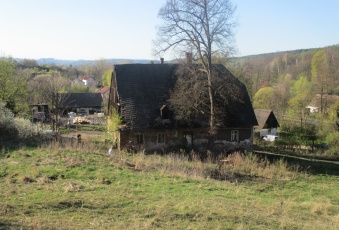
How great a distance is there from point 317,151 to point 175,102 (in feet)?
57.8

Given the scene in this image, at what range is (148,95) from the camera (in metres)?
27.6

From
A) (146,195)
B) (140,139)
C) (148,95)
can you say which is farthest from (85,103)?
(146,195)

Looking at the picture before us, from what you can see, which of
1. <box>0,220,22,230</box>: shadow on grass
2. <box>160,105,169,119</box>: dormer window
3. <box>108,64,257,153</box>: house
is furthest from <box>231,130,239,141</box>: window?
<box>0,220,22,230</box>: shadow on grass

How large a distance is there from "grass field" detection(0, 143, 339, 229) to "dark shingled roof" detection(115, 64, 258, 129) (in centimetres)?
774

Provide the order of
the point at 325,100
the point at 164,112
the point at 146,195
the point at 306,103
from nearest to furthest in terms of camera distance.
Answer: the point at 146,195 < the point at 164,112 < the point at 325,100 < the point at 306,103

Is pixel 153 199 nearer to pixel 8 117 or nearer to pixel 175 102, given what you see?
pixel 175 102

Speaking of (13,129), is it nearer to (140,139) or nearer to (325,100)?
(140,139)

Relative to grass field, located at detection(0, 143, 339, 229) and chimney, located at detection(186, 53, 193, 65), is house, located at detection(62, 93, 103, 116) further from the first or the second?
grass field, located at detection(0, 143, 339, 229)

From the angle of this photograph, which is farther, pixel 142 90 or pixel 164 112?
pixel 142 90

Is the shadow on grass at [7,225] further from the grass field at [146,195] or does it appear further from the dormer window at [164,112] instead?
the dormer window at [164,112]

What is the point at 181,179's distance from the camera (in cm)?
1471

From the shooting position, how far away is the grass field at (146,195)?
346 inches

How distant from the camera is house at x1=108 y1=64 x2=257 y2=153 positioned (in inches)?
1029

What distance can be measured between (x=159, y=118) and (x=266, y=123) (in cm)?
2129
